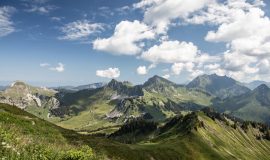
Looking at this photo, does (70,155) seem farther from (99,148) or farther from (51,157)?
(99,148)

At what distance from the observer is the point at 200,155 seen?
163500mm

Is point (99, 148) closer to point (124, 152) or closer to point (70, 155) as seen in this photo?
point (124, 152)

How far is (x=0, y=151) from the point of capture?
20266 mm

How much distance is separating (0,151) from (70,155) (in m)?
7.75

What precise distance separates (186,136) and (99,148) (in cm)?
11165

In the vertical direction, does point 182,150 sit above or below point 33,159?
below

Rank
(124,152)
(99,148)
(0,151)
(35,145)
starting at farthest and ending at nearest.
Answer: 1. (124,152)
2. (99,148)
3. (35,145)
4. (0,151)

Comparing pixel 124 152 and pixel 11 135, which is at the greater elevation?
pixel 11 135

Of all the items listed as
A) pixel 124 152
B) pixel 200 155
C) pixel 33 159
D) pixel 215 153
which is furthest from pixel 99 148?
pixel 215 153

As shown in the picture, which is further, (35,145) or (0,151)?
(35,145)

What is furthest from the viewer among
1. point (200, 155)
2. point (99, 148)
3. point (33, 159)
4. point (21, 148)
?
point (200, 155)

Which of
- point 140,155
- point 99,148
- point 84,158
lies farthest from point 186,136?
point 84,158

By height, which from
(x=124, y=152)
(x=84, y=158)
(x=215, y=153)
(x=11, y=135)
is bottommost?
(x=215, y=153)

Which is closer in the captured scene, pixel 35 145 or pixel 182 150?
pixel 35 145
